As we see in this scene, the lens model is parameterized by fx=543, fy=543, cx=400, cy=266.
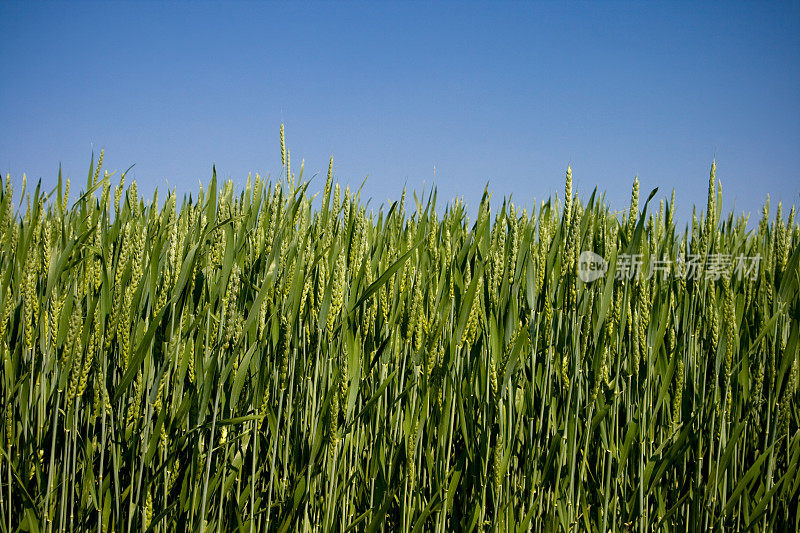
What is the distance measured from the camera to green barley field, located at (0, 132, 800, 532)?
109 centimetres

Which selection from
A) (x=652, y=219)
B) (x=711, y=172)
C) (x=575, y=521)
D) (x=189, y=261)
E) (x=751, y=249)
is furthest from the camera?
(x=751, y=249)

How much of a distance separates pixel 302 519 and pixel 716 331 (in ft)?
3.37

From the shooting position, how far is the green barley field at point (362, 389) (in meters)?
1.09

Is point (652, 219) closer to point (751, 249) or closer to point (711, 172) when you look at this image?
point (711, 172)

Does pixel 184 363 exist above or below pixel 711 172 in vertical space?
below

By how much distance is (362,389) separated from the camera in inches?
49.9

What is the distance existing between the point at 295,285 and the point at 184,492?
19.5 inches

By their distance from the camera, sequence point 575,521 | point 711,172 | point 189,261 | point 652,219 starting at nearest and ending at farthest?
point 189,261, point 575,521, point 711,172, point 652,219

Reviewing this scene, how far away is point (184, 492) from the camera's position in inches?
44.9

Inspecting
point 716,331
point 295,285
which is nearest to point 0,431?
point 295,285

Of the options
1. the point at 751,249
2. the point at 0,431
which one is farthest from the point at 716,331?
the point at 0,431

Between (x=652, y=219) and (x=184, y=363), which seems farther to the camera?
(x=652, y=219)

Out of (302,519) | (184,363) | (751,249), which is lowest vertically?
(302,519)

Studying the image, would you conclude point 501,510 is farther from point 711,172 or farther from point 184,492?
point 711,172
